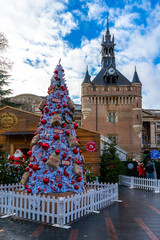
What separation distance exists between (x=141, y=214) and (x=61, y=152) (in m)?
3.53

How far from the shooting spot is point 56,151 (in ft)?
24.8

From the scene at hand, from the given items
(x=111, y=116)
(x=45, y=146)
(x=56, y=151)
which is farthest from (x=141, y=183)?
(x=111, y=116)

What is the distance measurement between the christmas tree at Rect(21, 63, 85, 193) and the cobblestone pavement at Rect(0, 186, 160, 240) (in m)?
1.31

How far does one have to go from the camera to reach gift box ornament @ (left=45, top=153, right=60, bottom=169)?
7395 millimetres

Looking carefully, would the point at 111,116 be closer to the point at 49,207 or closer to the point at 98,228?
the point at 49,207

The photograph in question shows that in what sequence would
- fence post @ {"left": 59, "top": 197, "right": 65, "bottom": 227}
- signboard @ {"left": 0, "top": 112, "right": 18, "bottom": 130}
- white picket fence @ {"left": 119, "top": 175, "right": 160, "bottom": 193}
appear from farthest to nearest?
signboard @ {"left": 0, "top": 112, "right": 18, "bottom": 130}
white picket fence @ {"left": 119, "top": 175, "right": 160, "bottom": 193}
fence post @ {"left": 59, "top": 197, "right": 65, "bottom": 227}

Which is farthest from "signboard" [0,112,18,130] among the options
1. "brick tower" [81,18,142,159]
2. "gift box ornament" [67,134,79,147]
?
"brick tower" [81,18,142,159]

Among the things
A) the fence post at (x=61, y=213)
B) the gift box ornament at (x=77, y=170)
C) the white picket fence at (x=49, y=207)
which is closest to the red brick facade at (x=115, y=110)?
the white picket fence at (x=49, y=207)

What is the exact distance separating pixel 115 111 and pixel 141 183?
22339 millimetres

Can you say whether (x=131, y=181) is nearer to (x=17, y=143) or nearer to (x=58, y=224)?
(x=17, y=143)

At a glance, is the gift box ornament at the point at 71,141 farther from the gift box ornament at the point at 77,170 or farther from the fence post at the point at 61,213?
the fence post at the point at 61,213

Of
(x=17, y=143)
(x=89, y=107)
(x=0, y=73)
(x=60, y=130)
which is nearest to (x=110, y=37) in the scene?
(x=89, y=107)

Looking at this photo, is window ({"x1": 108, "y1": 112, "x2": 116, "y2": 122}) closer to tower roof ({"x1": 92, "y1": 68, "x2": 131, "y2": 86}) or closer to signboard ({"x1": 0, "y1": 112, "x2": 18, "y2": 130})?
tower roof ({"x1": 92, "y1": 68, "x2": 131, "y2": 86})

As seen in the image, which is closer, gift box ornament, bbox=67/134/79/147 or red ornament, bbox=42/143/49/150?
red ornament, bbox=42/143/49/150
